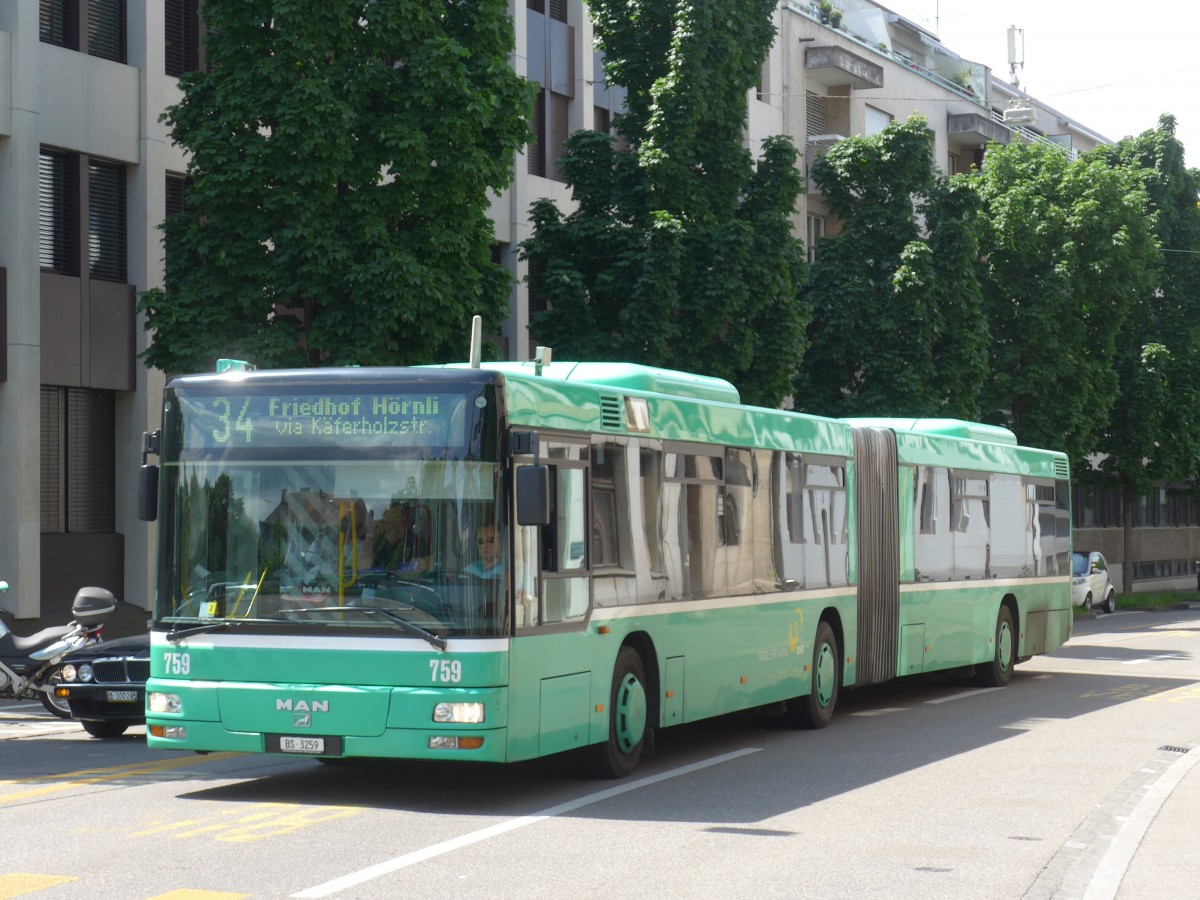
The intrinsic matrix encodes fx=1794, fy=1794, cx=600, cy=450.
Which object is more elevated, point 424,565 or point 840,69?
point 840,69

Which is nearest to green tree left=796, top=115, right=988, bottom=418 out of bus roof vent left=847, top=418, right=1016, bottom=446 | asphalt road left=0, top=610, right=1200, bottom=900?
bus roof vent left=847, top=418, right=1016, bottom=446

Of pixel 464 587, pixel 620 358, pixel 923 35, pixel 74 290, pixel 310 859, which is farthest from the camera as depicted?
pixel 923 35

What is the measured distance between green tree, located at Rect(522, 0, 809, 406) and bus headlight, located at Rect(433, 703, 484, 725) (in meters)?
15.3

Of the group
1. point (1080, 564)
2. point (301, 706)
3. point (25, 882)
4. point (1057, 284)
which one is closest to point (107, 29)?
point (301, 706)

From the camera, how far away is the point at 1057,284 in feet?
134

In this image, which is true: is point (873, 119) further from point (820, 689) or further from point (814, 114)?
point (820, 689)

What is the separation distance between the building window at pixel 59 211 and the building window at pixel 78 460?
1736 mm

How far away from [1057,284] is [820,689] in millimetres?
26675

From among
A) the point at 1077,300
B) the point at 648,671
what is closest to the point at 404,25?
the point at 648,671

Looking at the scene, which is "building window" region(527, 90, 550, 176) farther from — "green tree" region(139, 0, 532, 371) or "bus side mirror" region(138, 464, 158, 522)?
"bus side mirror" region(138, 464, 158, 522)

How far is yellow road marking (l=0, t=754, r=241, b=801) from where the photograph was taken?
461 inches

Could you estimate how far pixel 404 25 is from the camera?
20.4m

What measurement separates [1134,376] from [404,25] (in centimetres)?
3340

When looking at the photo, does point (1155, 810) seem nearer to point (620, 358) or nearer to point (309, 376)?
point (309, 376)
